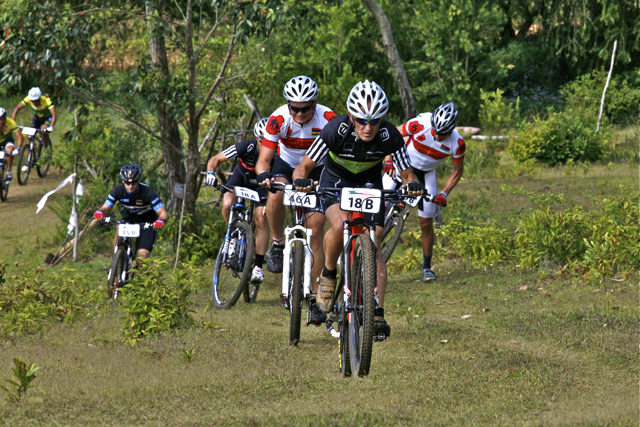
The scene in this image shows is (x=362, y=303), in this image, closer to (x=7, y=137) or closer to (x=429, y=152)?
(x=429, y=152)

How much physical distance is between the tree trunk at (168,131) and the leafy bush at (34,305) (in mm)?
3652

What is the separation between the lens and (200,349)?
6.11 meters

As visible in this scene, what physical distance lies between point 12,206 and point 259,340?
11.8m

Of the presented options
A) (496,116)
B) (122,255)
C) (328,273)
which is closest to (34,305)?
(122,255)

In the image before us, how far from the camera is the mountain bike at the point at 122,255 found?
9.07 meters

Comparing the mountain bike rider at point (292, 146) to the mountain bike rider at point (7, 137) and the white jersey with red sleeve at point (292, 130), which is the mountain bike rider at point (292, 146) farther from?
the mountain bike rider at point (7, 137)

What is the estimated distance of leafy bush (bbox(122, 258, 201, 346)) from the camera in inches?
260

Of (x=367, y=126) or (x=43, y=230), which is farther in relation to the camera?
(x=43, y=230)

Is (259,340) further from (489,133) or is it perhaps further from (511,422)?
(489,133)

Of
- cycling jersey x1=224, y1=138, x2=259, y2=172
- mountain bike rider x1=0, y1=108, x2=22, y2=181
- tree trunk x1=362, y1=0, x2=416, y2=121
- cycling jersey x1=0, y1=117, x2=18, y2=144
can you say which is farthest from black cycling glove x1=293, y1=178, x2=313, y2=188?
cycling jersey x1=0, y1=117, x2=18, y2=144

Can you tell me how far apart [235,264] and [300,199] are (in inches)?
85.5

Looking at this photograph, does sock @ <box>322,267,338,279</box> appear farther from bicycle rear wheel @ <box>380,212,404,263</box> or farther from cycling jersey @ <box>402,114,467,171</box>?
cycling jersey @ <box>402,114,467,171</box>

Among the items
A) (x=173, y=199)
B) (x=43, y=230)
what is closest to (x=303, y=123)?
(x=173, y=199)

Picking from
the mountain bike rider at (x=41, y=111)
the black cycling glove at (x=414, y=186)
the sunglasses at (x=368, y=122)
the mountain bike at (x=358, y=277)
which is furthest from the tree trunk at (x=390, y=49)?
the mountain bike rider at (x=41, y=111)
